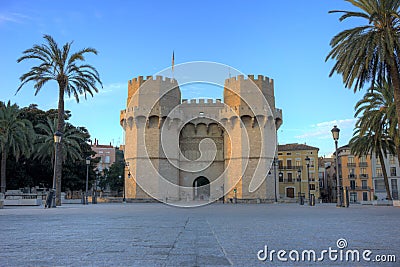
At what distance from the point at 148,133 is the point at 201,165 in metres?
6.49

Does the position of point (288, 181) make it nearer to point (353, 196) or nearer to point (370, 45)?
Result: point (353, 196)

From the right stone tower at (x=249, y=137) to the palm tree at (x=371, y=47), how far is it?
17815mm

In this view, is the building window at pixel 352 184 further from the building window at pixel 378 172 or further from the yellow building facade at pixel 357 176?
the building window at pixel 378 172

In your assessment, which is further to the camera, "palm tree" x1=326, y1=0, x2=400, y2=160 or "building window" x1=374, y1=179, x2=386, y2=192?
"building window" x1=374, y1=179, x2=386, y2=192

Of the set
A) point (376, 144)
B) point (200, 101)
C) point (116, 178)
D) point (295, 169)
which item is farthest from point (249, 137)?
point (116, 178)

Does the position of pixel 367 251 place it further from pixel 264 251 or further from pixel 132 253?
pixel 132 253

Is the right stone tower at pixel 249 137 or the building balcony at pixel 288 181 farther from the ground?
the right stone tower at pixel 249 137

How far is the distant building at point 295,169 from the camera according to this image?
48.2 metres

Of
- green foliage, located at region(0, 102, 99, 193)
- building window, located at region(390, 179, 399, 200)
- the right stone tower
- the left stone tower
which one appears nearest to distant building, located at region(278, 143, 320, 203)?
building window, located at region(390, 179, 399, 200)

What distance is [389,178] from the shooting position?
46.6m

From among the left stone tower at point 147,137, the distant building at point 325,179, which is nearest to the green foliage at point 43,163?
the left stone tower at point 147,137

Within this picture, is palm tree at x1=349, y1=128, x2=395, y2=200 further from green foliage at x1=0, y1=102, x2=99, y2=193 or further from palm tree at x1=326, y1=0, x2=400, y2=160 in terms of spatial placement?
green foliage at x1=0, y1=102, x2=99, y2=193

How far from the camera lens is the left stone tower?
33.1 m

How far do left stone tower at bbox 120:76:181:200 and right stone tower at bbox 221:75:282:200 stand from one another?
568 centimetres
